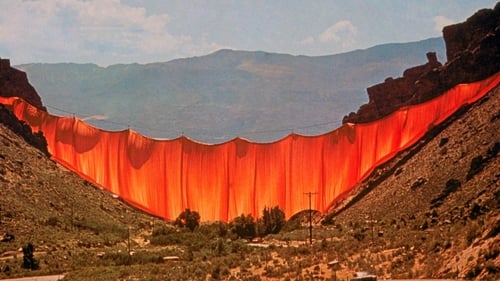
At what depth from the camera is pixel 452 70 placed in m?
76.8

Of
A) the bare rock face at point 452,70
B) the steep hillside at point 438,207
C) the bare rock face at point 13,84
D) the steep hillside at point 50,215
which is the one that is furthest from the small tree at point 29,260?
the bare rock face at point 452,70

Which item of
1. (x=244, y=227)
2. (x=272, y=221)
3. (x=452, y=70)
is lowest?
(x=244, y=227)

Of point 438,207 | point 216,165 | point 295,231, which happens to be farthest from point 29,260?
point 216,165

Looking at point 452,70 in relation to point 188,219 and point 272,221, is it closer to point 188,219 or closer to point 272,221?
point 272,221

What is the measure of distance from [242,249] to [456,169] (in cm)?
1788

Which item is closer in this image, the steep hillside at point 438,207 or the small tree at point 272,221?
the steep hillside at point 438,207

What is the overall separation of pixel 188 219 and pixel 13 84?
26406mm

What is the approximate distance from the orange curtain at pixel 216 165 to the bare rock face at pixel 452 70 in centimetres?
393

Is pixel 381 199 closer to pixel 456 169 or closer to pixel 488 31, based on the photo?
pixel 456 169

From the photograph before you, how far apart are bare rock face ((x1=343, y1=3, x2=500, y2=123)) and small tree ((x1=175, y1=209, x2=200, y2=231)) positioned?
2190cm

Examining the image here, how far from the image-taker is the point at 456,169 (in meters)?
59.9

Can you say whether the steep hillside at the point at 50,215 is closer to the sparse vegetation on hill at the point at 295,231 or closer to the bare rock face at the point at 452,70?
the sparse vegetation on hill at the point at 295,231

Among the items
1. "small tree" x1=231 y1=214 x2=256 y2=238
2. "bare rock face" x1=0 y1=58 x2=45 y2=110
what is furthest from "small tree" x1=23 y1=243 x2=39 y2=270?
"bare rock face" x1=0 y1=58 x2=45 y2=110

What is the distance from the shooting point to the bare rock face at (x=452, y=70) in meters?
73.9
